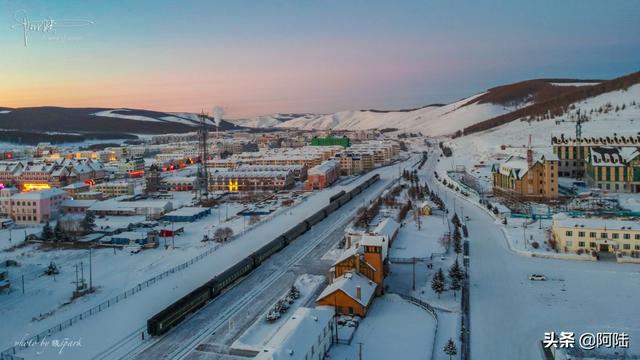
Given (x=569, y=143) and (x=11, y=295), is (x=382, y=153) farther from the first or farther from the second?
(x=11, y=295)

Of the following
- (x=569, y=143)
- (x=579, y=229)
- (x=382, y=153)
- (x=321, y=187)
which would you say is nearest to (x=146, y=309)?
(x=579, y=229)

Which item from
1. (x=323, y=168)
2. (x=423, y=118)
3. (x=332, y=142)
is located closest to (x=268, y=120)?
(x=423, y=118)

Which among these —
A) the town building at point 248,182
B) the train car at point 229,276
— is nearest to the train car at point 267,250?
the train car at point 229,276

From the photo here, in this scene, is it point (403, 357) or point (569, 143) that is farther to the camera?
point (569, 143)

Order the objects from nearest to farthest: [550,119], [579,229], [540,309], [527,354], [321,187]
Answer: [527,354]
[540,309]
[579,229]
[321,187]
[550,119]

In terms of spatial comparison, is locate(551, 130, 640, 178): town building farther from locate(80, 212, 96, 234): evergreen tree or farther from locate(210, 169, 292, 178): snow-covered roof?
locate(80, 212, 96, 234): evergreen tree

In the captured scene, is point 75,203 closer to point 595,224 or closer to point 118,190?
point 118,190
